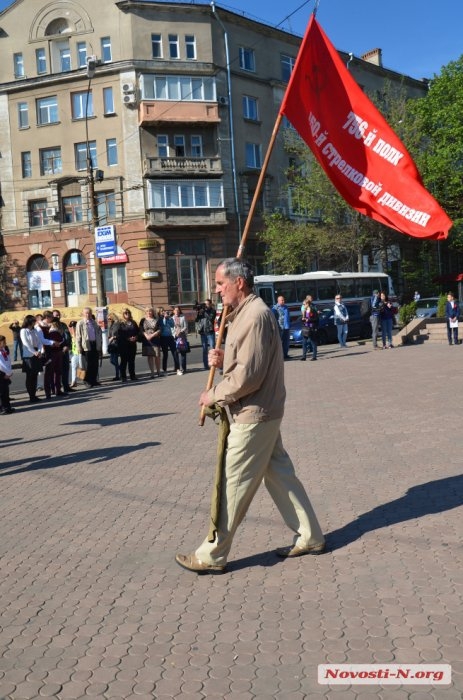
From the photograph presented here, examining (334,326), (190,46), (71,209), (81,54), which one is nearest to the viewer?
(334,326)

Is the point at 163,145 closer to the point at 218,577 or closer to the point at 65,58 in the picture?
the point at 65,58

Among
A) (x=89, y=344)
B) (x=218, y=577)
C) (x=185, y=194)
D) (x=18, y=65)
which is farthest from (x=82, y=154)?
(x=218, y=577)

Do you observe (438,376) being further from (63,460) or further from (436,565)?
(436,565)

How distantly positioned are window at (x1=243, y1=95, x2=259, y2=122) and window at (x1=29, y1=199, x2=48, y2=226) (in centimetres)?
1299

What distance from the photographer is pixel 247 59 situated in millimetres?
43938

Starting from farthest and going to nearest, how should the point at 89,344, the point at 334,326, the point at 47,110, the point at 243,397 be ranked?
the point at 47,110 → the point at 334,326 → the point at 89,344 → the point at 243,397

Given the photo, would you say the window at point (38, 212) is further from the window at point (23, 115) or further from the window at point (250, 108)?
the window at point (250, 108)

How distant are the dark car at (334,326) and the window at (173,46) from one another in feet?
59.3

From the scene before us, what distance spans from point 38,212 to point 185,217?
359 inches

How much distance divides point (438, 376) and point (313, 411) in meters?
4.80

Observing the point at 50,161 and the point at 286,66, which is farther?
the point at 286,66

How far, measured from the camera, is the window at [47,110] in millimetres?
42594

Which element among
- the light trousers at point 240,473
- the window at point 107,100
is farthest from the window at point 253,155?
the light trousers at point 240,473

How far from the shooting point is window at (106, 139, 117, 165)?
137ft
